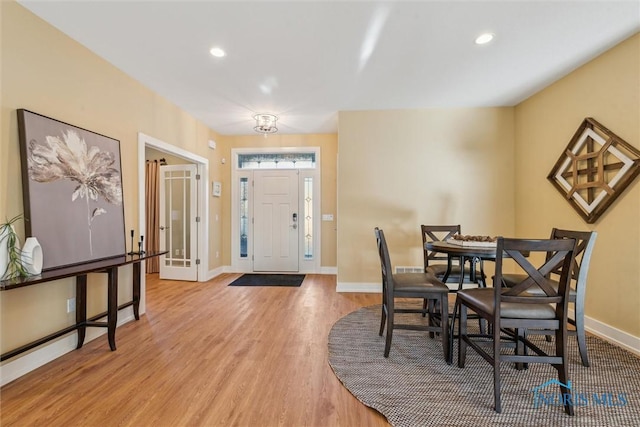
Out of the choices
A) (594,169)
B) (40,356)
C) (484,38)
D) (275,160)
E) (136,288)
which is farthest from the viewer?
(275,160)

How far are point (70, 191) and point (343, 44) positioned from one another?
2.64 meters

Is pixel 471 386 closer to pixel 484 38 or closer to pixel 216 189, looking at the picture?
pixel 484 38

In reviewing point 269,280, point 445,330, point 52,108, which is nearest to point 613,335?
point 445,330

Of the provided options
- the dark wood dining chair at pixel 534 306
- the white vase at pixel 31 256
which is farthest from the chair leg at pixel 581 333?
the white vase at pixel 31 256

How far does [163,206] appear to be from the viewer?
4.63 m

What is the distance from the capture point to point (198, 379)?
6.04 ft

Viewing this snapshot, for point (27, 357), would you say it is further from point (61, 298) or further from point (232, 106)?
point (232, 106)

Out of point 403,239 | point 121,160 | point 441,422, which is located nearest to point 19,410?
point 121,160

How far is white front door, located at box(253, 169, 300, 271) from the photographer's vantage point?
5.05 meters

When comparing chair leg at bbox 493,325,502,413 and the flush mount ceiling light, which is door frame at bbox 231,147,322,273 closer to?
the flush mount ceiling light

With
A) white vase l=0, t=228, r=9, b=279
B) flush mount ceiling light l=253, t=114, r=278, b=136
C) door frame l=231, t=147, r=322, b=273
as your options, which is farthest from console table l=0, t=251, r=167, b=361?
door frame l=231, t=147, r=322, b=273

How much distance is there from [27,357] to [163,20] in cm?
272

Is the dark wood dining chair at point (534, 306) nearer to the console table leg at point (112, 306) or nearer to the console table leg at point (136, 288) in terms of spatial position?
the console table leg at point (112, 306)

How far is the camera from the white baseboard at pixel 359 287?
3.90 meters
